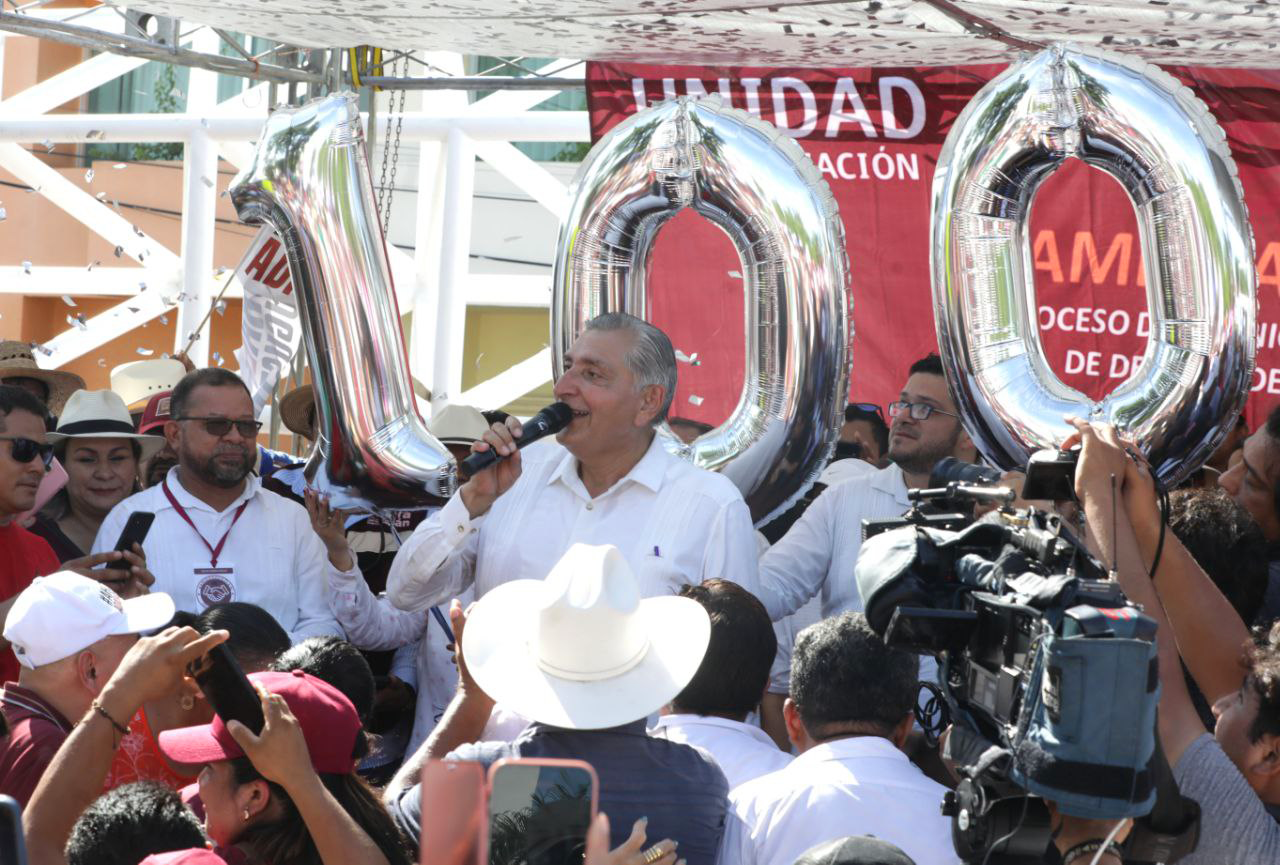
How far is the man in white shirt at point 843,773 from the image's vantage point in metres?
2.66

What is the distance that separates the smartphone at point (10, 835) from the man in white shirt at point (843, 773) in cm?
155

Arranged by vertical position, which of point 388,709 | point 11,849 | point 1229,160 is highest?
point 1229,160

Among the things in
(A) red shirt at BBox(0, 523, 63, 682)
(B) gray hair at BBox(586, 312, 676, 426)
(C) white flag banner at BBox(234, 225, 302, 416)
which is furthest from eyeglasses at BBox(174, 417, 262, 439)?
(C) white flag banner at BBox(234, 225, 302, 416)

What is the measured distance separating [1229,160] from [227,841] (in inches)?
101

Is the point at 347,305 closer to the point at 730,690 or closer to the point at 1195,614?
the point at 730,690

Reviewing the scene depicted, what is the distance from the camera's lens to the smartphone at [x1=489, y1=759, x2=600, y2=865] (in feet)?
4.28

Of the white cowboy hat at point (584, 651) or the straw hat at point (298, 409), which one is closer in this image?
the white cowboy hat at point (584, 651)

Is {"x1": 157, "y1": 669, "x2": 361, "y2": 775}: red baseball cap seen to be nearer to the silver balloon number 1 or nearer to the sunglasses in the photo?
the silver balloon number 1

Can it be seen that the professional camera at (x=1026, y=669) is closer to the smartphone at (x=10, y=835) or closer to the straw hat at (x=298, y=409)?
the smartphone at (x=10, y=835)

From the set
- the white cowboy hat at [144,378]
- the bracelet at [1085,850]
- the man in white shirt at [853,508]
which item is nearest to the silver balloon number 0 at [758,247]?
the man in white shirt at [853,508]

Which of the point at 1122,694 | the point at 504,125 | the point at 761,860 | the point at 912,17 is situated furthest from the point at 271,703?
the point at 504,125

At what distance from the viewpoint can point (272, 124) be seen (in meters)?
4.05

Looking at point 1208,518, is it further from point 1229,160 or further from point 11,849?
point 11,849

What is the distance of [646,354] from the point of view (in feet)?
12.5
